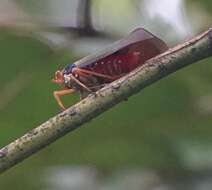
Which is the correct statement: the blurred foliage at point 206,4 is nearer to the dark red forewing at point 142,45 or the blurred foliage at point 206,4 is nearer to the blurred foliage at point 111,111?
the blurred foliage at point 111,111

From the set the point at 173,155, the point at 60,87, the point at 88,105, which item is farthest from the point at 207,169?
the point at 88,105

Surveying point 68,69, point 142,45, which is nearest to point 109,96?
point 142,45

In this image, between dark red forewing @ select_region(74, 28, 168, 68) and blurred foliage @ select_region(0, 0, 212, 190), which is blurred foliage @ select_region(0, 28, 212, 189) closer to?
blurred foliage @ select_region(0, 0, 212, 190)

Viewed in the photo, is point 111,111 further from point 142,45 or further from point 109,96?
point 109,96

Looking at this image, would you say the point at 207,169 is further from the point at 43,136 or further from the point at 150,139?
the point at 43,136

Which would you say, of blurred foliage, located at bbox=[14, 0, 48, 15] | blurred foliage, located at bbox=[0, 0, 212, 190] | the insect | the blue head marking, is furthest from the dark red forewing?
blurred foliage, located at bbox=[14, 0, 48, 15]

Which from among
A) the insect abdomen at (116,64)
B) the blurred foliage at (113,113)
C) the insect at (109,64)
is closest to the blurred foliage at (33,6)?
the blurred foliage at (113,113)
